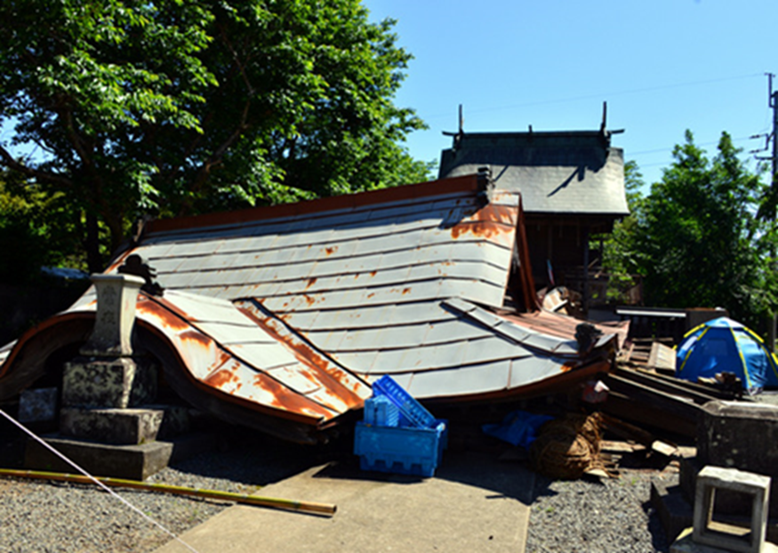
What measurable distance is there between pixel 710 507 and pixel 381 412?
2.55 m

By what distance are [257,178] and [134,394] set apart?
10.1m

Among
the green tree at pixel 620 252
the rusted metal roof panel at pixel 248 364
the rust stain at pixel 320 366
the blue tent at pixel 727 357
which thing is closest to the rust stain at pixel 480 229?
the rust stain at pixel 320 366

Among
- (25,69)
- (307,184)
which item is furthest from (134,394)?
(307,184)

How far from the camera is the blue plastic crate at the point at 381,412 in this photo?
197 inches

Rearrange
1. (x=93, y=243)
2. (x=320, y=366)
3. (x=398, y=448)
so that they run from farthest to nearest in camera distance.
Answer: (x=93, y=243), (x=320, y=366), (x=398, y=448)

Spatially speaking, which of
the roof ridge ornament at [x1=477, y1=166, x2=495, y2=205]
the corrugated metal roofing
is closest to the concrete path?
the roof ridge ornament at [x1=477, y1=166, x2=495, y2=205]

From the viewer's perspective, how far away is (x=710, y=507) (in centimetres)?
357

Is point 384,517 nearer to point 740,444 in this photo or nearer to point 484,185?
point 740,444

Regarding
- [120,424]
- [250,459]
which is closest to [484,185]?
[250,459]

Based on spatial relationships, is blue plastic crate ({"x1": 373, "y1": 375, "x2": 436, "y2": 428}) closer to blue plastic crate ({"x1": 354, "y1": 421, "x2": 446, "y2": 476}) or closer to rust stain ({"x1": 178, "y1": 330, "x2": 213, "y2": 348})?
blue plastic crate ({"x1": 354, "y1": 421, "x2": 446, "y2": 476})

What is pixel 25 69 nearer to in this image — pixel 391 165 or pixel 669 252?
pixel 391 165

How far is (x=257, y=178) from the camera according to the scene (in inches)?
577

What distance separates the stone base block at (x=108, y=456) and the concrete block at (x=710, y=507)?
411 centimetres

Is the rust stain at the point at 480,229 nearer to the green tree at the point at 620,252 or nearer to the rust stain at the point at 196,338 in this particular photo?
the rust stain at the point at 196,338
